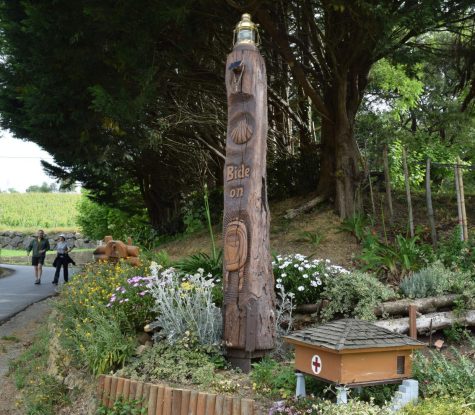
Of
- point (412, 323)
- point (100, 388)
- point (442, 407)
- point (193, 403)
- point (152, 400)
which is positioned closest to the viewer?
point (442, 407)

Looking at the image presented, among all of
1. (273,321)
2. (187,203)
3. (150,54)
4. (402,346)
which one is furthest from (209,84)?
(402,346)

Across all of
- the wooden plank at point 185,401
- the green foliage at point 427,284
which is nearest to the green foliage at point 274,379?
the wooden plank at point 185,401

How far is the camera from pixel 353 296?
6309mm

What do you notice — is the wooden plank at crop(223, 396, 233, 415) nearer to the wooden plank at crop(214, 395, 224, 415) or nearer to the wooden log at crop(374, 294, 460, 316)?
the wooden plank at crop(214, 395, 224, 415)

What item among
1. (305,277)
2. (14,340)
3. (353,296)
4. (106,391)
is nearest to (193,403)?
(106,391)

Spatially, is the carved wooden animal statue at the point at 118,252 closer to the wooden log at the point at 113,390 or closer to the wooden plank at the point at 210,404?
the wooden log at the point at 113,390

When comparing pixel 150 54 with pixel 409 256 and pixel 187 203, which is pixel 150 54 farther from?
pixel 187 203

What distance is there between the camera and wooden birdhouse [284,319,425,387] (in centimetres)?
396

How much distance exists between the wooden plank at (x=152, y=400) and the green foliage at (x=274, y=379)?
32.5 inches

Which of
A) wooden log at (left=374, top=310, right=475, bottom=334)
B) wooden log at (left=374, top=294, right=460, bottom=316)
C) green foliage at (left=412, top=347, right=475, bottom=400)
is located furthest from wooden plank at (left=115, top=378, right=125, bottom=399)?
wooden log at (left=374, top=294, right=460, bottom=316)

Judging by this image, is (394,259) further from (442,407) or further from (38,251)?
(38,251)

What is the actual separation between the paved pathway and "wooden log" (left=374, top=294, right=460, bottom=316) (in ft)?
25.4

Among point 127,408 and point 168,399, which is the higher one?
point 168,399

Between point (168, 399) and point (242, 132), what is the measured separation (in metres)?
2.68
